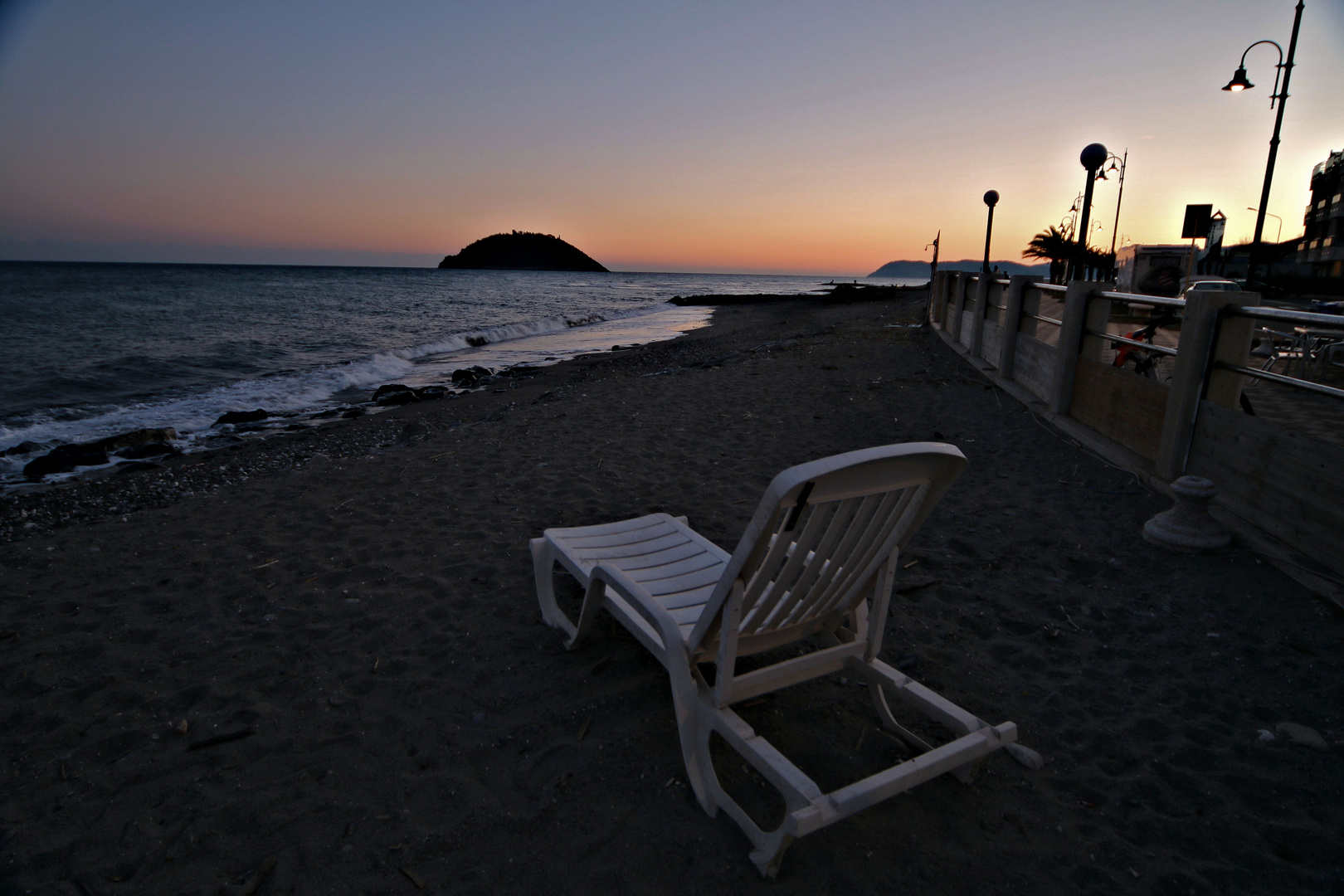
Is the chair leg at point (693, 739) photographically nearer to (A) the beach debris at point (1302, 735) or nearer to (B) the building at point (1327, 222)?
(A) the beach debris at point (1302, 735)

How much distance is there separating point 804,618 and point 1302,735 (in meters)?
1.85

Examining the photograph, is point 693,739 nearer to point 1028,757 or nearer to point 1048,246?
point 1028,757

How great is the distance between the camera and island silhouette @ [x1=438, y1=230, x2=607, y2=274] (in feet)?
461

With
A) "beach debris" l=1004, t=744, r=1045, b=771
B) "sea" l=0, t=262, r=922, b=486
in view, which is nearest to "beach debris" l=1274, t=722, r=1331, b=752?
"beach debris" l=1004, t=744, r=1045, b=771

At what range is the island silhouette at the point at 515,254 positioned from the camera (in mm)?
140375

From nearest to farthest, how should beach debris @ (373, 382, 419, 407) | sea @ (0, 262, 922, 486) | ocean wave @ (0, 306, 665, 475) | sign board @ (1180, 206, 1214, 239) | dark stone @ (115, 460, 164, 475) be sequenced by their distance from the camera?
1. dark stone @ (115, 460, 164, 475)
2. ocean wave @ (0, 306, 665, 475)
3. sea @ (0, 262, 922, 486)
4. beach debris @ (373, 382, 419, 407)
5. sign board @ (1180, 206, 1214, 239)

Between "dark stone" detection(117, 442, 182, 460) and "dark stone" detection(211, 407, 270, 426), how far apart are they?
1.67m

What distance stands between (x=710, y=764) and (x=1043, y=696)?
1476mm

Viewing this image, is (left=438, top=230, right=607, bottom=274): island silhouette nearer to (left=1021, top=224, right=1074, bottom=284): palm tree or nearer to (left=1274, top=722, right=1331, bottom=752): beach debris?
(left=1021, top=224, right=1074, bottom=284): palm tree

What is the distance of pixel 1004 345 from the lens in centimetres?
824

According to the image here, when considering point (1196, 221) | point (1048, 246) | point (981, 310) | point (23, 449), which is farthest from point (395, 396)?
point (1048, 246)

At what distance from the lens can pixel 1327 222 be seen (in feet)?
152

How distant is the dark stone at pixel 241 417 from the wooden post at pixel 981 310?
36.1 ft

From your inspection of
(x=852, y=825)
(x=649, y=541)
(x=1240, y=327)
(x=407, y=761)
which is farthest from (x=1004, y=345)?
(x=407, y=761)
